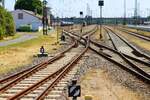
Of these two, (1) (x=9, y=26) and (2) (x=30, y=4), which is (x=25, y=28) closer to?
(1) (x=9, y=26)

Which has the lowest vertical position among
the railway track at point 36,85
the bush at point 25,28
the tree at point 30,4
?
the bush at point 25,28

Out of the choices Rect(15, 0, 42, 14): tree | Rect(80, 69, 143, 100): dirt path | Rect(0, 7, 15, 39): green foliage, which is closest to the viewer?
→ Rect(80, 69, 143, 100): dirt path

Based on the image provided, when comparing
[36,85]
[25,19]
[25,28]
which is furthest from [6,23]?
[36,85]

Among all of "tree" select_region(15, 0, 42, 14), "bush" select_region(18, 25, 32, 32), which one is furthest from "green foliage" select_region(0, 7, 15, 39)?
"tree" select_region(15, 0, 42, 14)

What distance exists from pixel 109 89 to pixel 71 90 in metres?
4.97

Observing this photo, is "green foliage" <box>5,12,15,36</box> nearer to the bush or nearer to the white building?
the bush

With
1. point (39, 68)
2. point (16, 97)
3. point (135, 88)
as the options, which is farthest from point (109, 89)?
point (39, 68)

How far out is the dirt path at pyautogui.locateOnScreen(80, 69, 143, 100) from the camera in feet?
49.2

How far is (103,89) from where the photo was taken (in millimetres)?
16672

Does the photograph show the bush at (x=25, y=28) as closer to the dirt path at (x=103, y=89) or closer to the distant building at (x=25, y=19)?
the distant building at (x=25, y=19)

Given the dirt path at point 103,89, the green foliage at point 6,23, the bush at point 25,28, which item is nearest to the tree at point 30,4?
the bush at point 25,28

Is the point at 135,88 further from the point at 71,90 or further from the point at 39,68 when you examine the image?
the point at 39,68

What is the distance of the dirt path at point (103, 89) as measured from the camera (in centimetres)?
1499

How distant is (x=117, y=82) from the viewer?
1848cm
